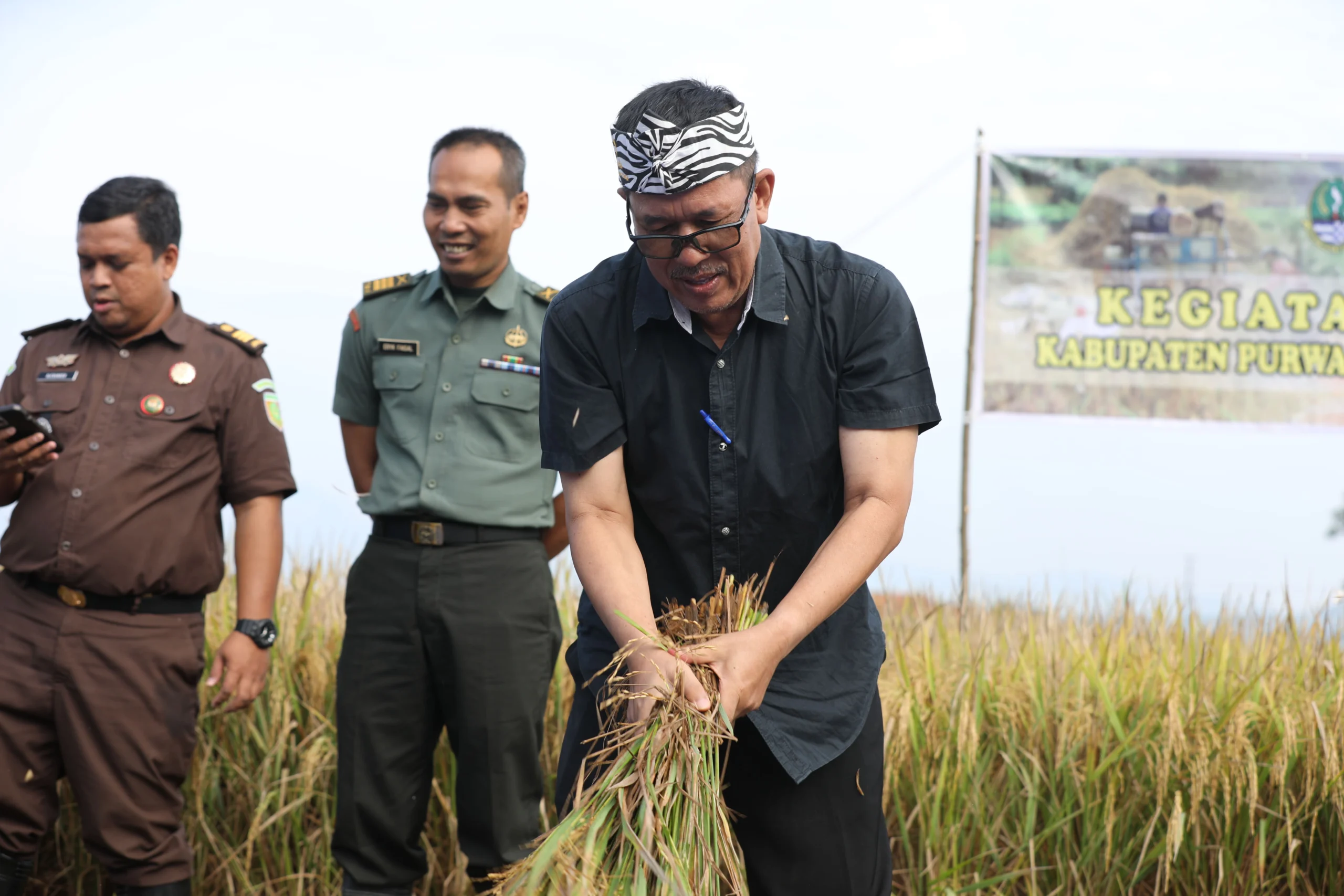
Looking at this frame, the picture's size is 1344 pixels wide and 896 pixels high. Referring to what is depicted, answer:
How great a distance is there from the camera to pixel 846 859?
2.21 meters

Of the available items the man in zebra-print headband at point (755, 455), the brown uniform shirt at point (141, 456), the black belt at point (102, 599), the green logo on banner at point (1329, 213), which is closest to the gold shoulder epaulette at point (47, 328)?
the brown uniform shirt at point (141, 456)

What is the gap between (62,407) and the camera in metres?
3.39

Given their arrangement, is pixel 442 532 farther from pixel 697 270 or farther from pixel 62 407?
pixel 697 270

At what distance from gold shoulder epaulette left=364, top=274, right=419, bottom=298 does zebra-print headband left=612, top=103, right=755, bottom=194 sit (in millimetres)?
1848

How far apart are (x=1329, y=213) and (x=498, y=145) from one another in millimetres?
5038

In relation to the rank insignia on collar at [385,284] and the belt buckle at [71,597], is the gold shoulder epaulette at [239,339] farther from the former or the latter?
the belt buckle at [71,597]

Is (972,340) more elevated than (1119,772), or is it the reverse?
(972,340)

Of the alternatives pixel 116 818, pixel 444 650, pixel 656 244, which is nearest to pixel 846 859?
pixel 656 244

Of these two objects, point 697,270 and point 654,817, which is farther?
point 697,270

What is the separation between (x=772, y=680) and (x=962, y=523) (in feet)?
14.1

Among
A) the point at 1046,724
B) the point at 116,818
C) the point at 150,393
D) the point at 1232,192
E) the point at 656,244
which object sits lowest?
the point at 116,818

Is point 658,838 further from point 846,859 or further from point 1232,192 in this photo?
point 1232,192

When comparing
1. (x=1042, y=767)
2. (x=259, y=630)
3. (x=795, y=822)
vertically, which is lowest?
(x=1042, y=767)

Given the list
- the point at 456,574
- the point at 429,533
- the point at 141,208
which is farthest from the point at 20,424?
the point at 456,574
